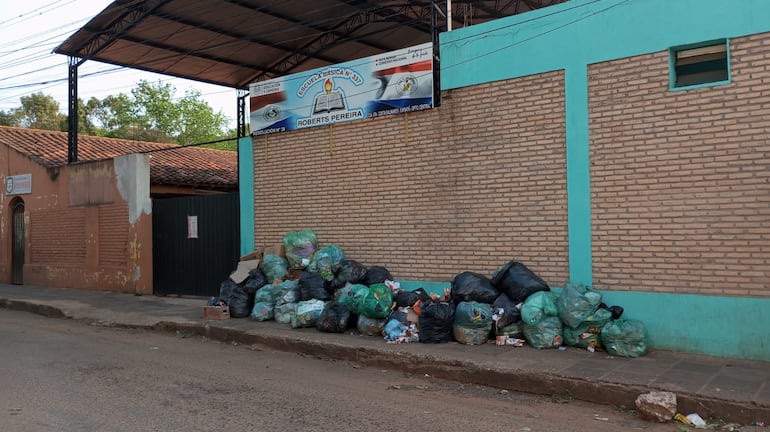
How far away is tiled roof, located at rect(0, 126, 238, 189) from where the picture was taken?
15727 mm

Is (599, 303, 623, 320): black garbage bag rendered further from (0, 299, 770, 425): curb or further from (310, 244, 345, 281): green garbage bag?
(310, 244, 345, 281): green garbage bag

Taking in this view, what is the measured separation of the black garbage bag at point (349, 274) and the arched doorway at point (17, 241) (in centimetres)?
1278

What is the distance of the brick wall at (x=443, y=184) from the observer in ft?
26.0

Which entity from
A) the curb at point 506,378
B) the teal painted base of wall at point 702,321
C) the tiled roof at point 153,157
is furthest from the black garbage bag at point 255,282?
the tiled roof at point 153,157

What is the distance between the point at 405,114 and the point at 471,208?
1958 millimetres

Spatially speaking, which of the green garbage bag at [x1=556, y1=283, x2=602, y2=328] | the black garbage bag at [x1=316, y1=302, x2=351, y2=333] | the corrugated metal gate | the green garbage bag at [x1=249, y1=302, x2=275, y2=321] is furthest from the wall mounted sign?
the green garbage bag at [x1=556, y1=283, x2=602, y2=328]

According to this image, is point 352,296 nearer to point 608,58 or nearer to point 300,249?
point 300,249

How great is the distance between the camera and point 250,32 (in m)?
13.6

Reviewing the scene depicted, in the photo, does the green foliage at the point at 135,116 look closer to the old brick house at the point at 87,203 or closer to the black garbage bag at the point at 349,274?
the old brick house at the point at 87,203

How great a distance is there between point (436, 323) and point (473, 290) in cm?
71

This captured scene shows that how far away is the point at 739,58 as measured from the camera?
655 centimetres

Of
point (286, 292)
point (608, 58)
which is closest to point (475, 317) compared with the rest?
point (286, 292)

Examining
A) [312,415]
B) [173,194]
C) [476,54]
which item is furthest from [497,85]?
[173,194]

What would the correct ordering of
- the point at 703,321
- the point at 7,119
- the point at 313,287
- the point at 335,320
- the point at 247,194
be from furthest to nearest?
the point at 7,119, the point at 247,194, the point at 313,287, the point at 335,320, the point at 703,321
